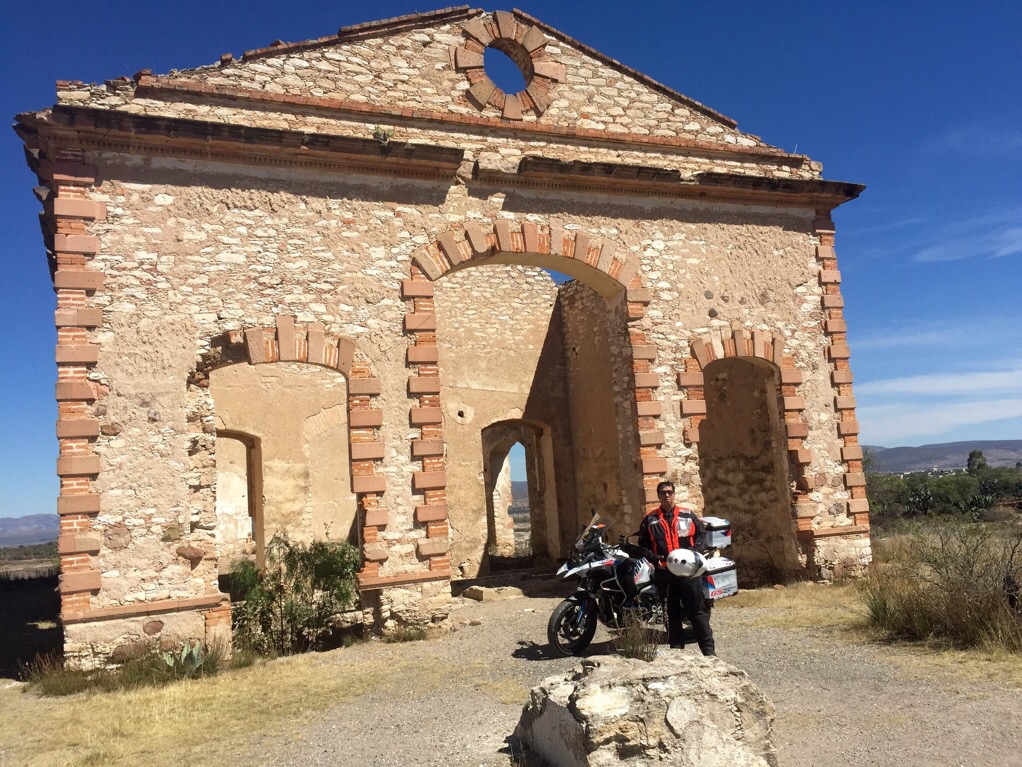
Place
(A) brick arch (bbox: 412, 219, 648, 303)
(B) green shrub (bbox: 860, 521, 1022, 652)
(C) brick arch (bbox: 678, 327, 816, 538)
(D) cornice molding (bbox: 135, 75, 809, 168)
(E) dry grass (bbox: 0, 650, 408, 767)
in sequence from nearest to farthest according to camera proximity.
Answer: (E) dry grass (bbox: 0, 650, 408, 767) < (B) green shrub (bbox: 860, 521, 1022, 652) < (D) cornice molding (bbox: 135, 75, 809, 168) < (A) brick arch (bbox: 412, 219, 648, 303) < (C) brick arch (bbox: 678, 327, 816, 538)

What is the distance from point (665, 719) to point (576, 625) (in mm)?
3426

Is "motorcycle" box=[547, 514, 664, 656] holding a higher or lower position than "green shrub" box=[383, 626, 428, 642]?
higher

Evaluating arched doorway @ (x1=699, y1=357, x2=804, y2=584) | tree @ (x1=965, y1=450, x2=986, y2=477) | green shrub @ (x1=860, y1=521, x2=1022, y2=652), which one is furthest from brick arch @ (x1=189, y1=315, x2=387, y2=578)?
tree @ (x1=965, y1=450, x2=986, y2=477)

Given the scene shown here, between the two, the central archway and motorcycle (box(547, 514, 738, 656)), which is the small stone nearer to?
the central archway

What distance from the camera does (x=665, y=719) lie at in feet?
11.5

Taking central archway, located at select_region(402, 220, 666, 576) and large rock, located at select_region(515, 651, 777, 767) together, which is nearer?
large rock, located at select_region(515, 651, 777, 767)

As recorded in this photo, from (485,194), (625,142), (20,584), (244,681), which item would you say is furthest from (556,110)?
(20,584)

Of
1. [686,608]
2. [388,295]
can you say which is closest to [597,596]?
[686,608]

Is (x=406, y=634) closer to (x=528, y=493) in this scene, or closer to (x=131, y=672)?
(x=131, y=672)

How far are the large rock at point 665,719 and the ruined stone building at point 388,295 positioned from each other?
4.91 meters

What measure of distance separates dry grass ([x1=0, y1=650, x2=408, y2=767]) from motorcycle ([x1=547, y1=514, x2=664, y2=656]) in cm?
152

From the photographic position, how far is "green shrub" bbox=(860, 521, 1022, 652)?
6086mm

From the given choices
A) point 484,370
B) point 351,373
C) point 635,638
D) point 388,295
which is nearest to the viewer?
point 635,638

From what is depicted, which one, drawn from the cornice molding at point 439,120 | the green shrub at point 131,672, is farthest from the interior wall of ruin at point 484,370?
the green shrub at point 131,672
